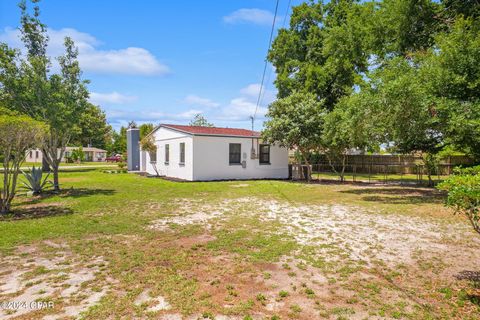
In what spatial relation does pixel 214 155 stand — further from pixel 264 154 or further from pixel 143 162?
pixel 143 162

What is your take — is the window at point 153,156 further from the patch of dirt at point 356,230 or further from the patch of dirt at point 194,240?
the patch of dirt at point 194,240

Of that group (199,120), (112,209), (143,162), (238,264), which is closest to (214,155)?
(112,209)

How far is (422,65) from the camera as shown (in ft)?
37.0

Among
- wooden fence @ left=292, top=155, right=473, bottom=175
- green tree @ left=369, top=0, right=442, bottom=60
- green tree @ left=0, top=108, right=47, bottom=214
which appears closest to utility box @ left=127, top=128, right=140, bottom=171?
wooden fence @ left=292, top=155, right=473, bottom=175

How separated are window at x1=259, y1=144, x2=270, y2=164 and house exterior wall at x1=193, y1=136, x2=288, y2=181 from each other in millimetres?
218

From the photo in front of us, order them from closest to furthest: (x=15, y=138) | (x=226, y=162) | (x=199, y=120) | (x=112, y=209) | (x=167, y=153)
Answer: (x=15, y=138)
(x=112, y=209)
(x=226, y=162)
(x=167, y=153)
(x=199, y=120)

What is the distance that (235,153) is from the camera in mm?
18469

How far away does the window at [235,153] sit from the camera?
60.1 feet

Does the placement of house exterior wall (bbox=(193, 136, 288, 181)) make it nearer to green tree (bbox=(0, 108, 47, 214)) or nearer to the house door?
the house door

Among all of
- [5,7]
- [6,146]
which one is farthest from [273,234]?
[5,7]

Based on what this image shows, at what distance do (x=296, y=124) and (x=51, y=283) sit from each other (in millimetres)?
14694

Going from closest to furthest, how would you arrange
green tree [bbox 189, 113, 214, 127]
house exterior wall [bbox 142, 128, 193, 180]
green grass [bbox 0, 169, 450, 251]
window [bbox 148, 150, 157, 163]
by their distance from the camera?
green grass [bbox 0, 169, 450, 251], house exterior wall [bbox 142, 128, 193, 180], window [bbox 148, 150, 157, 163], green tree [bbox 189, 113, 214, 127]

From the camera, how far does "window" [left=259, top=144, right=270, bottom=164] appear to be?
63.4ft

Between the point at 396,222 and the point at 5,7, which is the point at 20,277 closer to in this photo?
the point at 396,222
